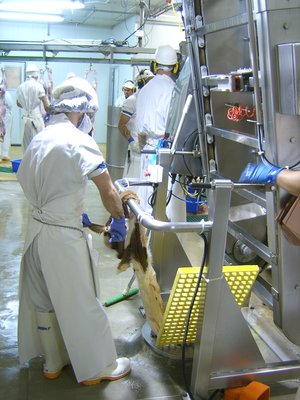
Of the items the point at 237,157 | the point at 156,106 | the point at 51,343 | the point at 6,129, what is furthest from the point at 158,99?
the point at 6,129

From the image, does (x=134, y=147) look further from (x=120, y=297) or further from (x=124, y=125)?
(x=120, y=297)

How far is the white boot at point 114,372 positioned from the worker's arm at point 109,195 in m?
0.82

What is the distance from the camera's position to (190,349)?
2.63 metres

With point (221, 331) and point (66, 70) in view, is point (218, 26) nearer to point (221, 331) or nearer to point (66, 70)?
point (221, 331)

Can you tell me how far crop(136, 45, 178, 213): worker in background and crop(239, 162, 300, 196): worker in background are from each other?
5.95ft

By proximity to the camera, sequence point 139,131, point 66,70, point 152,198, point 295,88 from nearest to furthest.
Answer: point 295,88 < point 152,198 < point 139,131 < point 66,70

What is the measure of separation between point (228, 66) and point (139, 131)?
149cm

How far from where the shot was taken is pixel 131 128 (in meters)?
5.12

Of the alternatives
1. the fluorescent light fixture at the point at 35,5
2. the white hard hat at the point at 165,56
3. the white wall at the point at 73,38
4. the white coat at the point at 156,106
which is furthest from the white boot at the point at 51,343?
Answer: the white wall at the point at 73,38

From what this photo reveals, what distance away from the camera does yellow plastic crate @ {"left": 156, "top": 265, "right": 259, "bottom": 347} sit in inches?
84.5

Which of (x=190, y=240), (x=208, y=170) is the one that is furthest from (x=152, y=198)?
(x=190, y=240)

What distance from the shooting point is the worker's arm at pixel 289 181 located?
1.82m

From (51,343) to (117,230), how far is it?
2.35 feet

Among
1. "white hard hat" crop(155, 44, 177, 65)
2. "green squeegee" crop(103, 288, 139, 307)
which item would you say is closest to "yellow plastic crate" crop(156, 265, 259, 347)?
"green squeegee" crop(103, 288, 139, 307)
